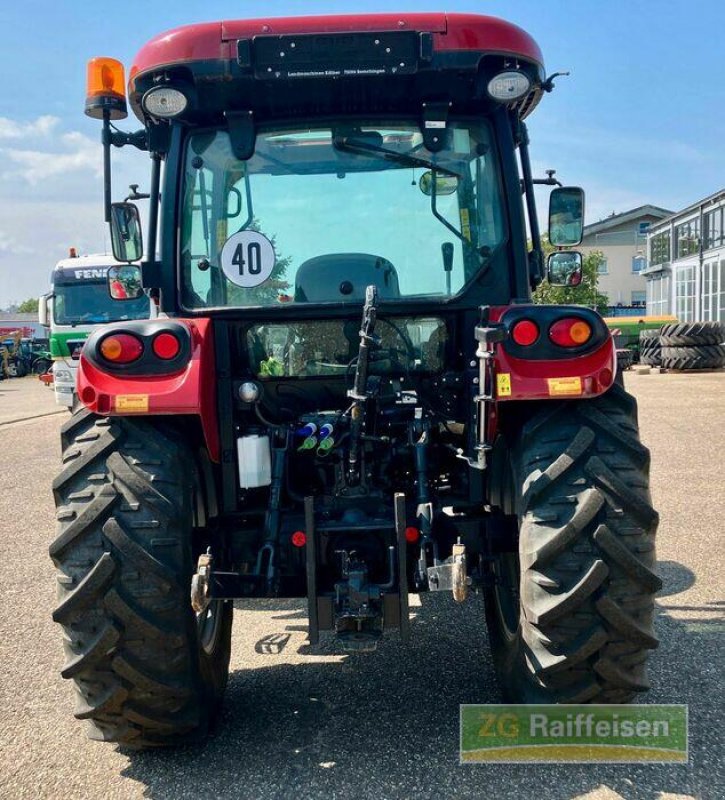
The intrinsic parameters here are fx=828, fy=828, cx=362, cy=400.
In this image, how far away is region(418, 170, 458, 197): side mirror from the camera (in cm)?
346

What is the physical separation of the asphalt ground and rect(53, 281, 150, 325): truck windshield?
9.61 metres

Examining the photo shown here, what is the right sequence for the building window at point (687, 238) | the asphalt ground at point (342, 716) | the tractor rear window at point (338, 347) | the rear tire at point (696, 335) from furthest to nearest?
the building window at point (687, 238) < the rear tire at point (696, 335) < the tractor rear window at point (338, 347) < the asphalt ground at point (342, 716)

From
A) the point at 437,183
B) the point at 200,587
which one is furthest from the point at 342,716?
the point at 437,183

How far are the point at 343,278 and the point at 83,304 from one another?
1239 cm

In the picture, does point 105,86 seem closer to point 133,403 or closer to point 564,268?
point 133,403

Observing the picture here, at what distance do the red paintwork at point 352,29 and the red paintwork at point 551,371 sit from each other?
4.10 feet

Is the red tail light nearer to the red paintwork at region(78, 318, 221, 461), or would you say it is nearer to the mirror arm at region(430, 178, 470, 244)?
the red paintwork at region(78, 318, 221, 461)

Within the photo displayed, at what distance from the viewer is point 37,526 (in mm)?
7281

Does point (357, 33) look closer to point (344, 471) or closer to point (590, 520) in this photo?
point (344, 471)

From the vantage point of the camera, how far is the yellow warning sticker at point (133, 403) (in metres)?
2.94

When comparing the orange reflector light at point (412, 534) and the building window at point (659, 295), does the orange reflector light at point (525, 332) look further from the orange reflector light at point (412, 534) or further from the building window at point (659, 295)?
the building window at point (659, 295)

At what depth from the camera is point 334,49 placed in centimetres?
321

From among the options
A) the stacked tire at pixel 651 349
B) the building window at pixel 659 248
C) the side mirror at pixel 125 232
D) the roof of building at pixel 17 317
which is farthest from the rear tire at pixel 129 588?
the roof of building at pixel 17 317

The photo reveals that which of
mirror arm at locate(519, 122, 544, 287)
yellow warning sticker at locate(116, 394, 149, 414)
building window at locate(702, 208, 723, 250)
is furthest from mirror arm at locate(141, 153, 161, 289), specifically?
building window at locate(702, 208, 723, 250)
